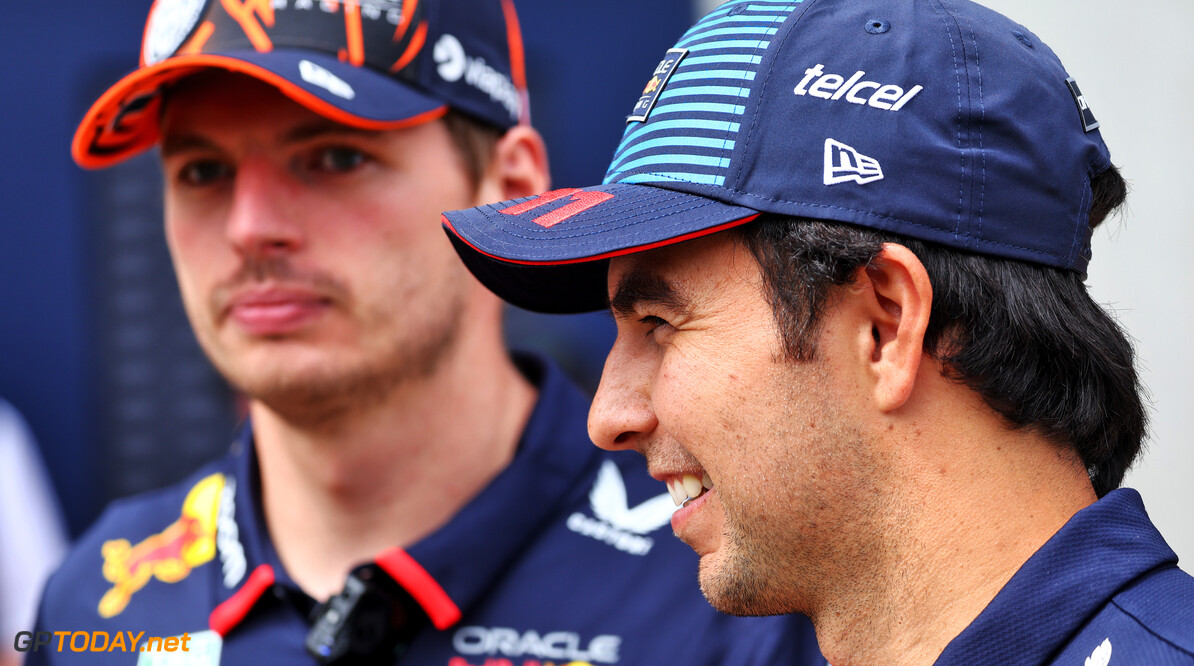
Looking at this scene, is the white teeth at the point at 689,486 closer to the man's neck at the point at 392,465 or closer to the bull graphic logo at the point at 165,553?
the man's neck at the point at 392,465

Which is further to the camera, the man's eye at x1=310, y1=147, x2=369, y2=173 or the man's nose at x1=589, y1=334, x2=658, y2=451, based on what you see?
the man's eye at x1=310, y1=147, x2=369, y2=173

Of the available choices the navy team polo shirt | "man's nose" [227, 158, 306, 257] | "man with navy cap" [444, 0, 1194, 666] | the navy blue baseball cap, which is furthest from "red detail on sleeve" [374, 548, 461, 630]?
the navy blue baseball cap

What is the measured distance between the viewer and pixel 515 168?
92.4 inches

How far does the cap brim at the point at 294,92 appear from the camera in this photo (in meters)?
1.92

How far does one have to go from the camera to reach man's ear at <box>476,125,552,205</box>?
2307 mm

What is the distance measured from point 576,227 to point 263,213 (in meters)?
0.86

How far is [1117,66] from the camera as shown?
274cm

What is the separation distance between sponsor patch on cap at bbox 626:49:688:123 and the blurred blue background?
289 centimetres

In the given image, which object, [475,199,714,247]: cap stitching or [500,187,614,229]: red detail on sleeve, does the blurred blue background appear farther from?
[475,199,714,247]: cap stitching

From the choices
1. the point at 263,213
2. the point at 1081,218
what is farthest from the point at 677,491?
the point at 263,213

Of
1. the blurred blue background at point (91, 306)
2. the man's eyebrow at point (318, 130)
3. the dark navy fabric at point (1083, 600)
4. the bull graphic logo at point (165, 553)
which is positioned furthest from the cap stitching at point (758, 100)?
the blurred blue background at point (91, 306)

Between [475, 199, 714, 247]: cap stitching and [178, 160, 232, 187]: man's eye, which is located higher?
[475, 199, 714, 247]: cap stitching

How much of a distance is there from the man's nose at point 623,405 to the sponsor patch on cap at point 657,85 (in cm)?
31

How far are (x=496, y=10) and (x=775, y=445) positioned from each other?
1.41m
